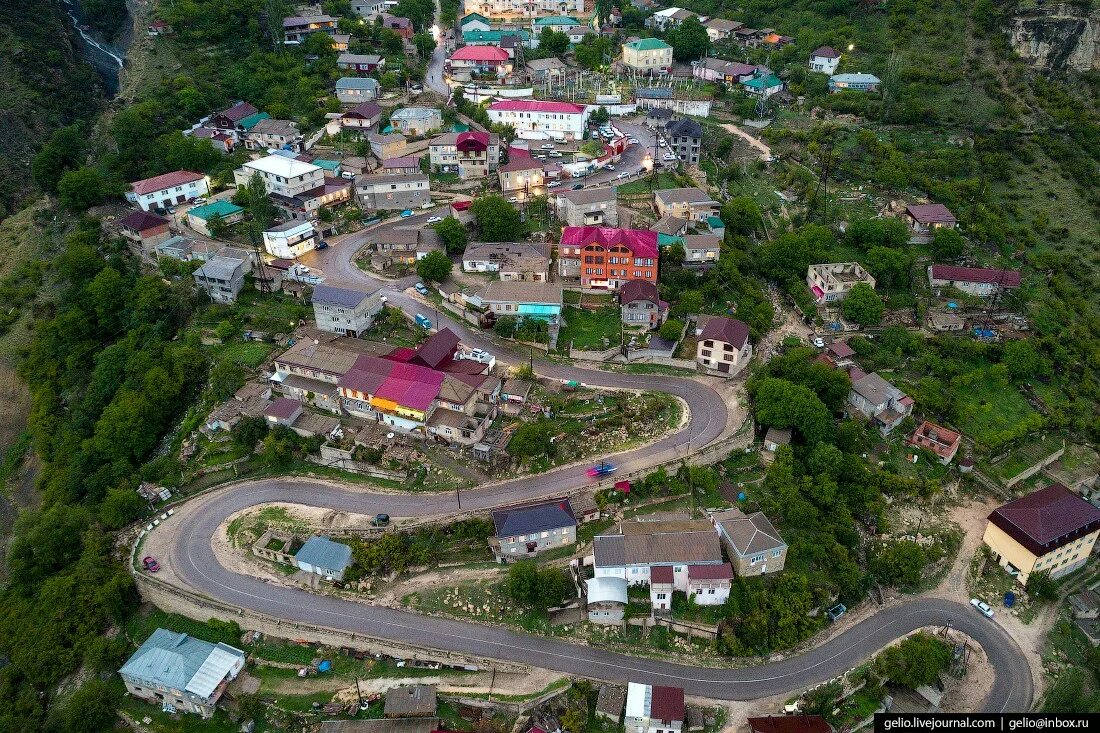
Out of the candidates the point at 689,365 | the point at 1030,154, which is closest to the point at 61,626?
the point at 689,365

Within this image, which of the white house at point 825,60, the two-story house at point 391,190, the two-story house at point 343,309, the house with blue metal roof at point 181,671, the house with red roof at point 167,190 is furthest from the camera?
the white house at point 825,60

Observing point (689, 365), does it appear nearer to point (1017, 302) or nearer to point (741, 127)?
point (1017, 302)

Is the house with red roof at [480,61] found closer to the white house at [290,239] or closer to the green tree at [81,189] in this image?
the white house at [290,239]

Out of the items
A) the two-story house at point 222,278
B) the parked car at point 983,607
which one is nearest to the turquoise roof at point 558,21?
the two-story house at point 222,278

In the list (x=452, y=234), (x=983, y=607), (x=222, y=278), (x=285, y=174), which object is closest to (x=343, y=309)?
(x=222, y=278)

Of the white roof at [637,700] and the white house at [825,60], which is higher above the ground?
the white house at [825,60]

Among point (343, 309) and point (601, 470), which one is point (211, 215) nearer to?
point (343, 309)

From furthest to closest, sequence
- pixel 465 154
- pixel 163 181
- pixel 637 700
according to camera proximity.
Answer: pixel 465 154, pixel 163 181, pixel 637 700
